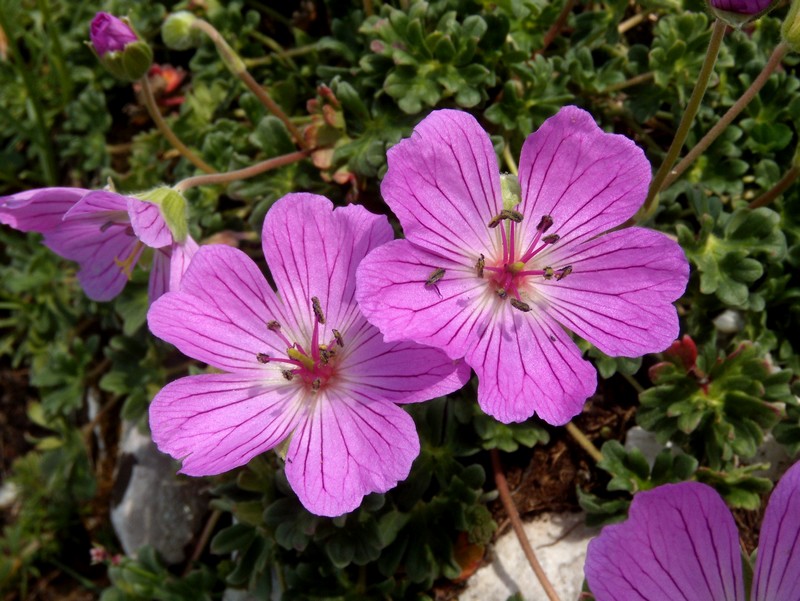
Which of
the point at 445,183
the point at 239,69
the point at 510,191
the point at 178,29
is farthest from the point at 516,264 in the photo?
the point at 178,29

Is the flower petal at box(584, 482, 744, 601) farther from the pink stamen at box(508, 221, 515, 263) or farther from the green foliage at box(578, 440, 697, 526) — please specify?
the pink stamen at box(508, 221, 515, 263)

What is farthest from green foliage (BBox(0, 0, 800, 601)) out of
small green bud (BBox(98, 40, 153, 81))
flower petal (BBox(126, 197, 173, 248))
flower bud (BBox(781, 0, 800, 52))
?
flower bud (BBox(781, 0, 800, 52))

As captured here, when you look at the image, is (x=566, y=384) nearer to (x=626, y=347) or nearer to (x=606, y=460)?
(x=626, y=347)

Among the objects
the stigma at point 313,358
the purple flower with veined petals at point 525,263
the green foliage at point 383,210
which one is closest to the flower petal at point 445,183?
the purple flower with veined petals at point 525,263

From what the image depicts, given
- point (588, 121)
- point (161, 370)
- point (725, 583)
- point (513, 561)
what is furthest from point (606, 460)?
point (161, 370)

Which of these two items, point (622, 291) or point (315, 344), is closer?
point (622, 291)

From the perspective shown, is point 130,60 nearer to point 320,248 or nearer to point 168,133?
point 168,133
